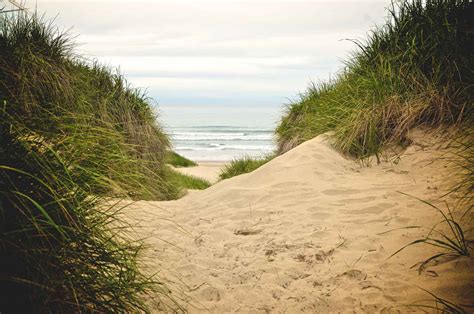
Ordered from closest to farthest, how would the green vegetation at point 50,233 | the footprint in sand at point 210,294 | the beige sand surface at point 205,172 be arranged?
the green vegetation at point 50,233
the footprint in sand at point 210,294
the beige sand surface at point 205,172

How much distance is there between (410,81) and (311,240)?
10.4 feet

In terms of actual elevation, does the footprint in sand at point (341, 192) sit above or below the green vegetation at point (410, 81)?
below

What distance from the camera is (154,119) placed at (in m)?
8.62

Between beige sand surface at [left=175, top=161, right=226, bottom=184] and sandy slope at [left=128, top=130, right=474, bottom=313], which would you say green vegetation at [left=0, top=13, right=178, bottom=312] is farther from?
beige sand surface at [left=175, top=161, right=226, bottom=184]

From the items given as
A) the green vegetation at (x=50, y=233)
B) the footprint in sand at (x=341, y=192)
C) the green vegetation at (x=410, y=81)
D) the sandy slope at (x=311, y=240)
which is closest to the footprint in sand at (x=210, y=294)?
the sandy slope at (x=311, y=240)

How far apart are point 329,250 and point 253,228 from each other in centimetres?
98

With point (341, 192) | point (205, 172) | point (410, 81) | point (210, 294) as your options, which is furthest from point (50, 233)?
point (205, 172)

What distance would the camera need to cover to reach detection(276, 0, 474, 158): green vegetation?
16.7ft

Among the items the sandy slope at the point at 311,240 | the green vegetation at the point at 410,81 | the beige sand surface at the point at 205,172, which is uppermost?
the green vegetation at the point at 410,81

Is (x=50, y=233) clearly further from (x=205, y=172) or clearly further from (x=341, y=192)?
(x=205, y=172)

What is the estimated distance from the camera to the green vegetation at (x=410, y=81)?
5082 millimetres

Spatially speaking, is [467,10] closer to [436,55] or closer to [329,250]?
[436,55]

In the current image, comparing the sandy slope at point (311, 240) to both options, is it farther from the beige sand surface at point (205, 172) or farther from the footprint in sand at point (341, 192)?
the beige sand surface at point (205, 172)

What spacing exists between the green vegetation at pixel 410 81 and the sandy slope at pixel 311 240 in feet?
1.41
